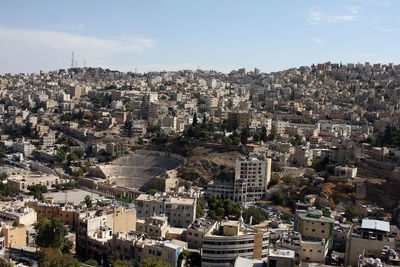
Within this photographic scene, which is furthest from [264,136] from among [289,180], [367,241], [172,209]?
[367,241]

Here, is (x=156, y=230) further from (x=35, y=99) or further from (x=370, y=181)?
(x=35, y=99)

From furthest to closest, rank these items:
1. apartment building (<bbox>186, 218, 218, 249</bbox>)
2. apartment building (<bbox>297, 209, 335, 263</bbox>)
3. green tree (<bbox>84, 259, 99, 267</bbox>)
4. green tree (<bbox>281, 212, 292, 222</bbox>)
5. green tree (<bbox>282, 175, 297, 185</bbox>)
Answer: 1. green tree (<bbox>282, 175, 297, 185</bbox>)
2. green tree (<bbox>281, 212, 292, 222</bbox>)
3. apartment building (<bbox>186, 218, 218, 249</bbox>)
4. apartment building (<bbox>297, 209, 335, 263</bbox>)
5. green tree (<bbox>84, 259, 99, 267</bbox>)

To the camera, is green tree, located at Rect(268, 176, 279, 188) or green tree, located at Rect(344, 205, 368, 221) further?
green tree, located at Rect(268, 176, 279, 188)

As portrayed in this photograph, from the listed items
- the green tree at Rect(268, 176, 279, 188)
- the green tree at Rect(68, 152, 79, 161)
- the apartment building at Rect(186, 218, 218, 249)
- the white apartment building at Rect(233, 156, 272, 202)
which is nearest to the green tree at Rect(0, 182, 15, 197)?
the green tree at Rect(68, 152, 79, 161)

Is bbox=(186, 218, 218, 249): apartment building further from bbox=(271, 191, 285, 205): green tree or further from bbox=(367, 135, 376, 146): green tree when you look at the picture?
bbox=(367, 135, 376, 146): green tree

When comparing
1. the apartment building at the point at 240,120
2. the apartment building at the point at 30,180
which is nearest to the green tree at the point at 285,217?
the apartment building at the point at 30,180

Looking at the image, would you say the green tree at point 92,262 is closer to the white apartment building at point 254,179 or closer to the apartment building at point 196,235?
the apartment building at point 196,235
